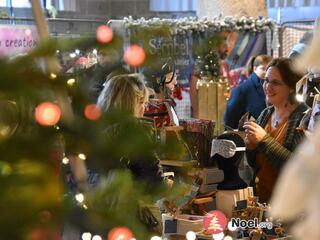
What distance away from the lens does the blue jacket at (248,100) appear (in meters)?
4.19

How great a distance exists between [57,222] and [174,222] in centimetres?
174

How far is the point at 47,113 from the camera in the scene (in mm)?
758

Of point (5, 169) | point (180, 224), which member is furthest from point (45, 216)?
point (180, 224)

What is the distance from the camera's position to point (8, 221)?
66cm

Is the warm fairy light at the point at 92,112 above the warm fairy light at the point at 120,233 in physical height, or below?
above

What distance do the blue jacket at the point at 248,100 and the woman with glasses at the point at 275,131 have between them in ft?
4.27

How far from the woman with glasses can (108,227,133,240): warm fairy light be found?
1805mm

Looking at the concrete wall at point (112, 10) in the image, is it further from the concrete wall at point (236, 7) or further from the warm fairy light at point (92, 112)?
the warm fairy light at point (92, 112)

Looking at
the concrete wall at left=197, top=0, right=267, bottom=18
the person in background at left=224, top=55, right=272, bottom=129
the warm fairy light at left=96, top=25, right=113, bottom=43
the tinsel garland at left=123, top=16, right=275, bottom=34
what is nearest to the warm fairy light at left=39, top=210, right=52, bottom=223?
the warm fairy light at left=96, top=25, right=113, bottom=43

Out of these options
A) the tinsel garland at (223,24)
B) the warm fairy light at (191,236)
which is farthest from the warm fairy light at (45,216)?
the tinsel garland at (223,24)

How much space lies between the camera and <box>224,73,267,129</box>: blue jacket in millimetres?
4188

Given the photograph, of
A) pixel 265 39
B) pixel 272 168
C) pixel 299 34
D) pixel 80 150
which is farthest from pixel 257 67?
pixel 80 150

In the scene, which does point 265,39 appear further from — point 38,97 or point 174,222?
point 38,97

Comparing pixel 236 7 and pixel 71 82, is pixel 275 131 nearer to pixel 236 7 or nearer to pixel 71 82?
pixel 71 82
